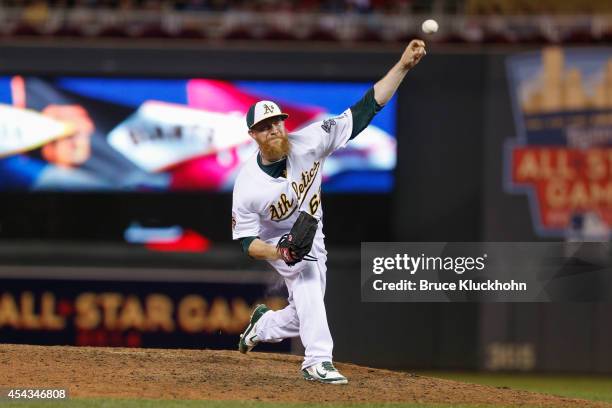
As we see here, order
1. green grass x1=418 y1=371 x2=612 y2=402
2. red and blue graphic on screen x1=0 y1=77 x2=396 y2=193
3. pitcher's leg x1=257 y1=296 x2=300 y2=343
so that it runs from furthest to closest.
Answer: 1. red and blue graphic on screen x1=0 y1=77 x2=396 y2=193
2. green grass x1=418 y1=371 x2=612 y2=402
3. pitcher's leg x1=257 y1=296 x2=300 y2=343

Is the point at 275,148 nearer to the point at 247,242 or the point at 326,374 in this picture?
the point at 247,242

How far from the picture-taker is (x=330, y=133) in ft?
23.7

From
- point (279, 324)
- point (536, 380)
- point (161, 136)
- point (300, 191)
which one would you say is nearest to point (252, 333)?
point (279, 324)

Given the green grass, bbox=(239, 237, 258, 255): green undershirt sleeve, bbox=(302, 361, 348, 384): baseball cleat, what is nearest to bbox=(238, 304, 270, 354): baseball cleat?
bbox=(302, 361, 348, 384): baseball cleat

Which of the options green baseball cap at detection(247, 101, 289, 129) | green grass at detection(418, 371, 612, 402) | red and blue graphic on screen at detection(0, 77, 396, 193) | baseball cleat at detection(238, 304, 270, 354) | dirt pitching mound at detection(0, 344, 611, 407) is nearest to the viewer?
dirt pitching mound at detection(0, 344, 611, 407)

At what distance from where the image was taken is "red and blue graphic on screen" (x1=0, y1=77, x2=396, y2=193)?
1314 centimetres

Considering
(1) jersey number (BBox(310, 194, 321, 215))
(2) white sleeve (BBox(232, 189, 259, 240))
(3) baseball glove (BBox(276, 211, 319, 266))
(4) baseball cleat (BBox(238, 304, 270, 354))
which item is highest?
(1) jersey number (BBox(310, 194, 321, 215))

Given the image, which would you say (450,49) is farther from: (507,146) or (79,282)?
(79,282)

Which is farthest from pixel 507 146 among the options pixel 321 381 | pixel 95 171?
pixel 321 381

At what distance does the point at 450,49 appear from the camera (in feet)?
44.8

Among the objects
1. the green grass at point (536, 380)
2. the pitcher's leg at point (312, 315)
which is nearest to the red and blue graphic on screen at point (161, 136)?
the green grass at point (536, 380)

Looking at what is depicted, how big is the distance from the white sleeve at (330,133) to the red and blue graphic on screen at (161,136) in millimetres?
5798

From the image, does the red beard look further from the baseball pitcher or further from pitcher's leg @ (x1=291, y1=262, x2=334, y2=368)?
pitcher's leg @ (x1=291, y1=262, x2=334, y2=368)

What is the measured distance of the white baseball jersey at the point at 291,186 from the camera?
7102mm
